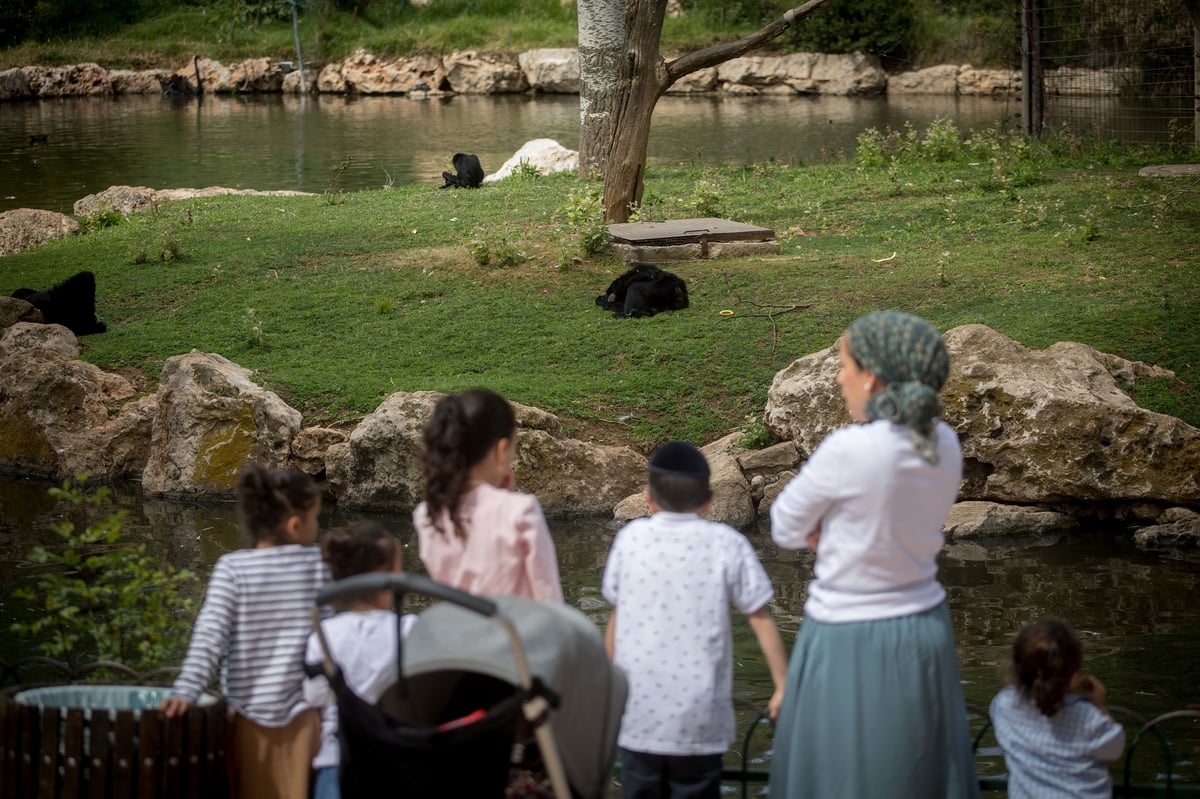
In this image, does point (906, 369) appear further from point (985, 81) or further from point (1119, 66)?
point (985, 81)

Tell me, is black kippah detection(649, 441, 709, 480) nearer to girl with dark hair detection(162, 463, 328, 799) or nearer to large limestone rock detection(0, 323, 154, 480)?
girl with dark hair detection(162, 463, 328, 799)

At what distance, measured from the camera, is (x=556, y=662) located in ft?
10.5

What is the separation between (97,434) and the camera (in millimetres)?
9844

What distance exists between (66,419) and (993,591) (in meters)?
6.66

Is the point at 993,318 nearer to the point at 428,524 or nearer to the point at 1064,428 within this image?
the point at 1064,428

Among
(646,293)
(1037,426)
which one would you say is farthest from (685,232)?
(1037,426)

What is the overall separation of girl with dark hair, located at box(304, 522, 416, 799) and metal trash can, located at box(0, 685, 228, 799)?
0.97 ft

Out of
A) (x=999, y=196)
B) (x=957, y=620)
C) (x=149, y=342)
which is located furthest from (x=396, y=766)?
(x=999, y=196)

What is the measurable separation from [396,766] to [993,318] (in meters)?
7.98

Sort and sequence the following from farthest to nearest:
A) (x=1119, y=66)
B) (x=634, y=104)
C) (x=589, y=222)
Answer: (x=1119, y=66), (x=634, y=104), (x=589, y=222)

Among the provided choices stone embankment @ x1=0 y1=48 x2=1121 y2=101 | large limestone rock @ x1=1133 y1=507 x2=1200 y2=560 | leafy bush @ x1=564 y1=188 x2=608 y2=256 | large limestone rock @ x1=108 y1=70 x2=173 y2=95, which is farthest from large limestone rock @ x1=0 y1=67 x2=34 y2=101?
large limestone rock @ x1=1133 y1=507 x2=1200 y2=560

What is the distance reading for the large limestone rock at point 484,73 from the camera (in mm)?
45875

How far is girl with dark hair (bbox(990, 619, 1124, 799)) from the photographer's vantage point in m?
3.68

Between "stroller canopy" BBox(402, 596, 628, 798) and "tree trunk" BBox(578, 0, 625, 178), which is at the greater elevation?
"tree trunk" BBox(578, 0, 625, 178)
